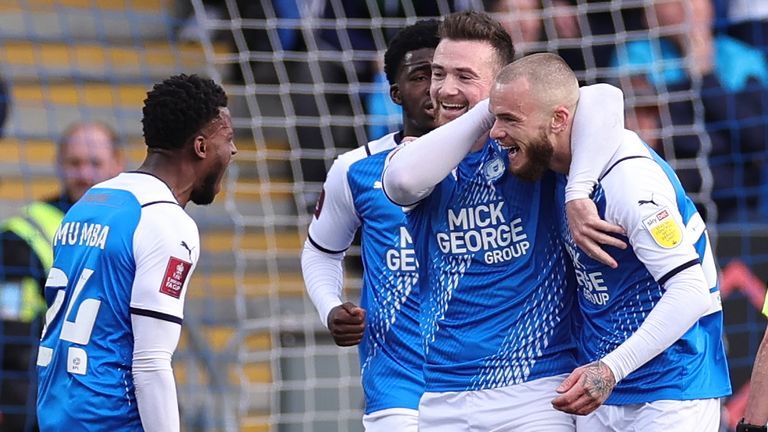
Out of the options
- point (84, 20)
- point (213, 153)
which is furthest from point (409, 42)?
point (84, 20)

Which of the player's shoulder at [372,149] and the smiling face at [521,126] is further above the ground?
the player's shoulder at [372,149]

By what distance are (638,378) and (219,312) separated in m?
5.50

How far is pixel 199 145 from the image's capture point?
14.7 feet

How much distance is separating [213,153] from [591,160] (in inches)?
51.2

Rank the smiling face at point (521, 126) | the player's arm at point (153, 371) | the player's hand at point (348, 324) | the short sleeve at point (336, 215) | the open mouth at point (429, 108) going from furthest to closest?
the short sleeve at point (336, 215)
the open mouth at point (429, 108)
the player's hand at point (348, 324)
the player's arm at point (153, 371)
the smiling face at point (521, 126)

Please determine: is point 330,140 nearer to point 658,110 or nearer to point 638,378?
point 658,110

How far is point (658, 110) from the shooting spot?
29.2ft

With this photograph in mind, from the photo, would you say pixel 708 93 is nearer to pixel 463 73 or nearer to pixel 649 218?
pixel 463 73

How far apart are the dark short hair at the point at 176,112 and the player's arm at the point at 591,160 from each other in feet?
4.09

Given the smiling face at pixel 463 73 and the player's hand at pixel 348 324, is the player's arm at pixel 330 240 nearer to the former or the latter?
the player's hand at pixel 348 324

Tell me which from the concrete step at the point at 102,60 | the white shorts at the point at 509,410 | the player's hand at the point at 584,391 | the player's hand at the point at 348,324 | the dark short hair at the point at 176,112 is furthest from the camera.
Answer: the concrete step at the point at 102,60

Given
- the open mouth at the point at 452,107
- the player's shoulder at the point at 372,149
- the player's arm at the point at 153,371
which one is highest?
the player's shoulder at the point at 372,149

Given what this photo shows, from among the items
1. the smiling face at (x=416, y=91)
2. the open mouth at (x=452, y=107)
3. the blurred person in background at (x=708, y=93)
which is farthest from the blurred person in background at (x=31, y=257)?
the blurred person in background at (x=708, y=93)

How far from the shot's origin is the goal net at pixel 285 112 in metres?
8.68
